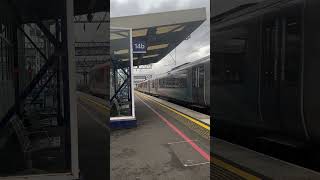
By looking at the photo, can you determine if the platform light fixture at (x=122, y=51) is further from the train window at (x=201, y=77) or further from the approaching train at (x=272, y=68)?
the train window at (x=201, y=77)

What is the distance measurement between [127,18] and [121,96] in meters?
5.44

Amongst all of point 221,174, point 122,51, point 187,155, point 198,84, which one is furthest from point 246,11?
point 198,84

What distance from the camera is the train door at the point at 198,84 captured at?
43.8 feet

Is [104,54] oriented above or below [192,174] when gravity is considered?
above

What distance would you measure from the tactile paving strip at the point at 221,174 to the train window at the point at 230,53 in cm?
249

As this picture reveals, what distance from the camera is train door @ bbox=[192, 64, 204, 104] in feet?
43.8

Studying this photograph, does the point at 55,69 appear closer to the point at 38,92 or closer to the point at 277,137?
the point at 38,92

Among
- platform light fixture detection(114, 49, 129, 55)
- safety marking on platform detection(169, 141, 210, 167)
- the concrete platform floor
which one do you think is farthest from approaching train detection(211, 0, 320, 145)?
platform light fixture detection(114, 49, 129, 55)

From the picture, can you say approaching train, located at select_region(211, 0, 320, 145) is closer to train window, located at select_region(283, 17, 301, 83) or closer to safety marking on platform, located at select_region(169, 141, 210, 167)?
train window, located at select_region(283, 17, 301, 83)

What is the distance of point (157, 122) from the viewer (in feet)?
34.3

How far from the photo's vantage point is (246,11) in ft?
21.3

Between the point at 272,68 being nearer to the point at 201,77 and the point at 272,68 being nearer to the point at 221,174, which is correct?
the point at 221,174

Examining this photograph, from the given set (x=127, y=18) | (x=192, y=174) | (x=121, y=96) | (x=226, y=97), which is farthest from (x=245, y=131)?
(x=127, y=18)

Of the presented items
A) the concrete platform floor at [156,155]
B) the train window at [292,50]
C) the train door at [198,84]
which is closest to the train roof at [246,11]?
the train window at [292,50]
